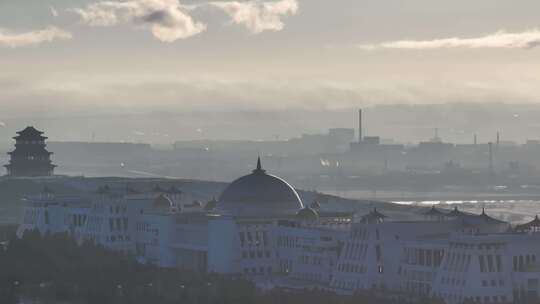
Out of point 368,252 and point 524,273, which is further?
point 368,252

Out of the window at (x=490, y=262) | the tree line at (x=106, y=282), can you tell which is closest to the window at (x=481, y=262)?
the window at (x=490, y=262)

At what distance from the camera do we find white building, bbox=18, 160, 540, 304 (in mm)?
87812

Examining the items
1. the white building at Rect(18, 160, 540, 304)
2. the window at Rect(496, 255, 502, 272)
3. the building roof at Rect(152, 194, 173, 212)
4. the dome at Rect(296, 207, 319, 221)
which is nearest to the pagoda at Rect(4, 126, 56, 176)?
the white building at Rect(18, 160, 540, 304)

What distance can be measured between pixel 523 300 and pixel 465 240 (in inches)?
143

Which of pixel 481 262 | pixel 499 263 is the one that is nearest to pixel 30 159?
pixel 499 263

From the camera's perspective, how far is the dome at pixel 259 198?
4119 inches

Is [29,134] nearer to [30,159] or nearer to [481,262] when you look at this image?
[30,159]

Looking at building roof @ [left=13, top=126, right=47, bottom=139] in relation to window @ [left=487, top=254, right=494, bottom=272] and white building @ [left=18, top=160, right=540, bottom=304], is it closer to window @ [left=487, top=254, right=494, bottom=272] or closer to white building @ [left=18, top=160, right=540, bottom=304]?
white building @ [left=18, top=160, right=540, bottom=304]

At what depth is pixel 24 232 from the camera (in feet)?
384

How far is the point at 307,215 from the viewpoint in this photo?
104m

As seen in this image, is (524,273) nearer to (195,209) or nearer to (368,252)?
(368,252)

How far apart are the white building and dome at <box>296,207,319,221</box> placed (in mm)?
50

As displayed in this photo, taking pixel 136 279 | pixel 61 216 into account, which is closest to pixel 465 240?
pixel 136 279

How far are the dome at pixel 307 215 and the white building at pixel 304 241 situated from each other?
2.0 inches
